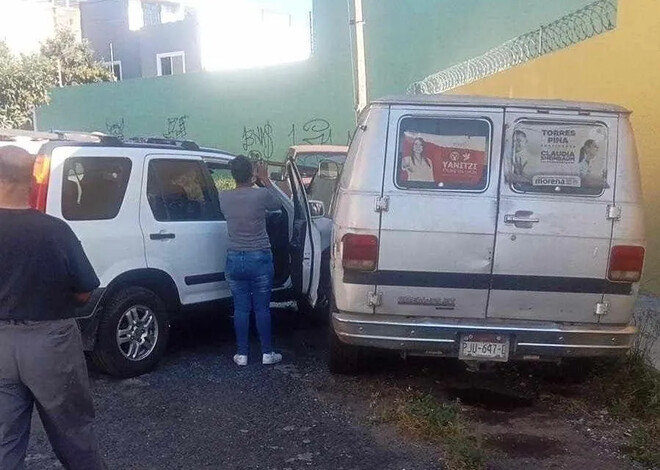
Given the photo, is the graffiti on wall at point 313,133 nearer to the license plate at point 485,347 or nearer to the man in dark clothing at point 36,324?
the license plate at point 485,347

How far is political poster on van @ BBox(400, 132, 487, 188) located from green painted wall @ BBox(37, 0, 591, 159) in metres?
9.15

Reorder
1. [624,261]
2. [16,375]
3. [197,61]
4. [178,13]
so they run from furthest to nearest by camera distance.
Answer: [178,13] → [197,61] → [624,261] → [16,375]

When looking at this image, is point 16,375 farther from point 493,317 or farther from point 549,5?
point 549,5

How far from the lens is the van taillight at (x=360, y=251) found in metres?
4.65

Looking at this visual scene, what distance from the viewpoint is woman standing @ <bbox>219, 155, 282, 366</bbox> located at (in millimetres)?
5773

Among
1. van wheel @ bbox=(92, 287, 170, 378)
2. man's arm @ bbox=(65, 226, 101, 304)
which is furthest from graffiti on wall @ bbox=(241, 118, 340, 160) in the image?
man's arm @ bbox=(65, 226, 101, 304)

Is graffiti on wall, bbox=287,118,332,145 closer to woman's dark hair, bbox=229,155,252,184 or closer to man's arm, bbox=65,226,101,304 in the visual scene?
woman's dark hair, bbox=229,155,252,184

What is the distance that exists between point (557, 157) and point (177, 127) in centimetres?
1569

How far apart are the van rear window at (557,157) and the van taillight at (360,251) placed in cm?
98

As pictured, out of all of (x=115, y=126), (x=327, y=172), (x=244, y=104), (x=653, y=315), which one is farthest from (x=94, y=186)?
(x=115, y=126)

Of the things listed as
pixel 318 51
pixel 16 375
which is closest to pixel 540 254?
pixel 16 375

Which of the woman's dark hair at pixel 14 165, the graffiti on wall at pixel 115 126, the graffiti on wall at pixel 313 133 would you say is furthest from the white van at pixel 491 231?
the graffiti on wall at pixel 115 126

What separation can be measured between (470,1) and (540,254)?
33.5ft

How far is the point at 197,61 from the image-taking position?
27109 mm
